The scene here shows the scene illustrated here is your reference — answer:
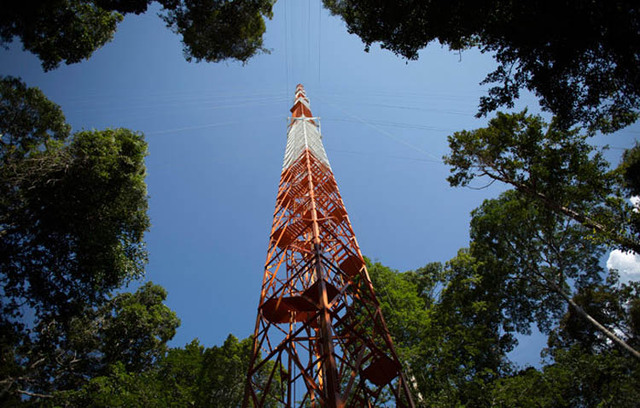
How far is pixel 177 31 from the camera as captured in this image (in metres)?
8.62

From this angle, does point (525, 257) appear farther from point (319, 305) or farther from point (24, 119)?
point (24, 119)

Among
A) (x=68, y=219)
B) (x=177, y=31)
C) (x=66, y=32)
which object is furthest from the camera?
(x=68, y=219)

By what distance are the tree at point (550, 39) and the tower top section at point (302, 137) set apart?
5544mm

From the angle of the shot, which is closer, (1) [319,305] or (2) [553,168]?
(1) [319,305]

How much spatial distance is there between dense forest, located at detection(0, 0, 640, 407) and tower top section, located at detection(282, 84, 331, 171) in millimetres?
3733

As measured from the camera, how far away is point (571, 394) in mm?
10148

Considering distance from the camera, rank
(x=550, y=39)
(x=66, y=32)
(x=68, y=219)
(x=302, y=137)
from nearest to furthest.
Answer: (x=550, y=39)
(x=66, y=32)
(x=68, y=219)
(x=302, y=137)

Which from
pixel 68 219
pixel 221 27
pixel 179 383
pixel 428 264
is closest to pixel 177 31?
pixel 221 27

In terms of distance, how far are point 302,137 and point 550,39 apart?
9.28 metres

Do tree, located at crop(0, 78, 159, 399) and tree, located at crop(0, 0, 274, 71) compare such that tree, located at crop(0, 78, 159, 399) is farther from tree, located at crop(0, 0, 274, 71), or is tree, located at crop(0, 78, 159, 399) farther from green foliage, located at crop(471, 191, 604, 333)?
green foliage, located at crop(471, 191, 604, 333)

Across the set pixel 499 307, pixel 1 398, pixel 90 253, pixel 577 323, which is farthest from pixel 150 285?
pixel 577 323

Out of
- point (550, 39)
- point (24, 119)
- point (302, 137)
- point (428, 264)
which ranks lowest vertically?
point (550, 39)

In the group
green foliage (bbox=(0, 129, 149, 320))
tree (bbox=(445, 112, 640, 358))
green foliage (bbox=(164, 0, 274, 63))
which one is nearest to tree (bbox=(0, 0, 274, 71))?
green foliage (bbox=(164, 0, 274, 63))

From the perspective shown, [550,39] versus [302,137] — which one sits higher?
[302,137]
